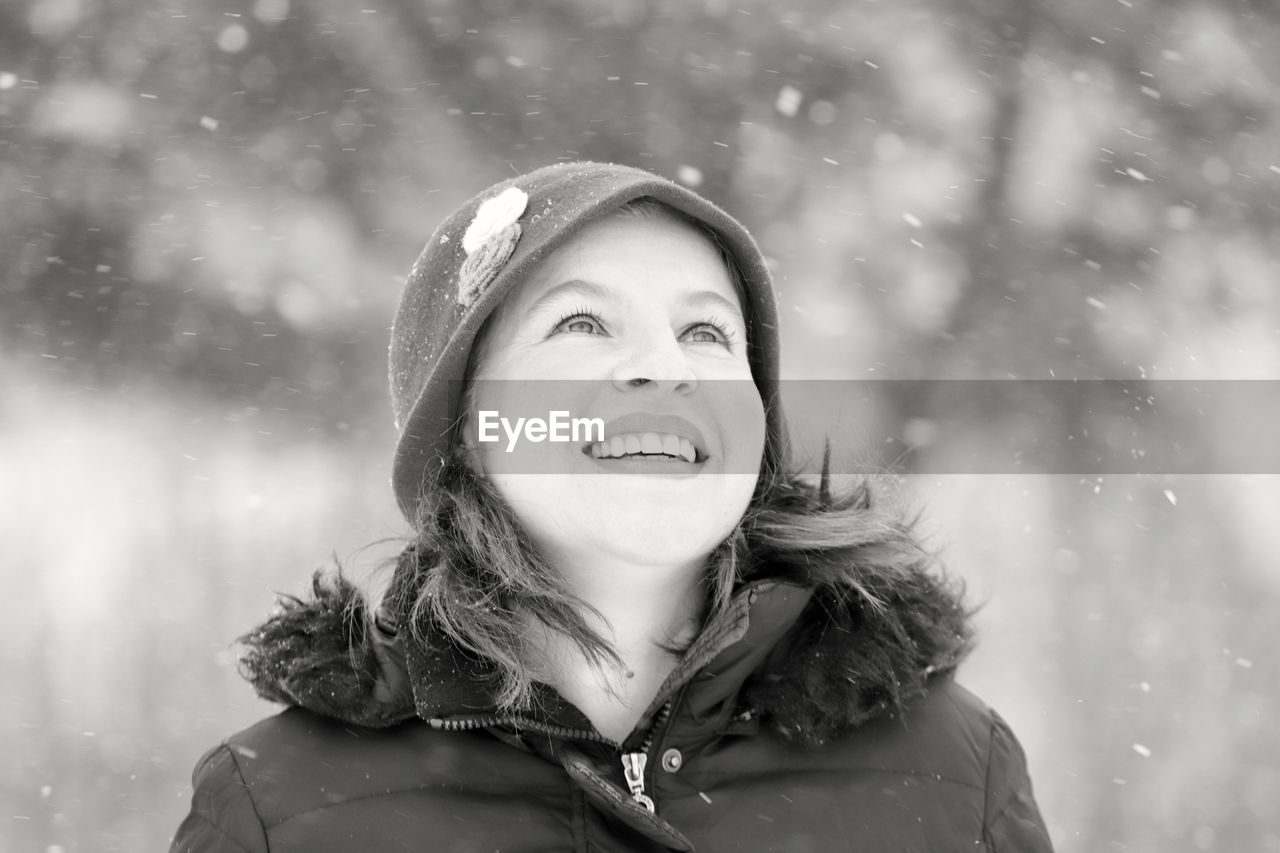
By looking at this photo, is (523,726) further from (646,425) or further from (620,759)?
(646,425)

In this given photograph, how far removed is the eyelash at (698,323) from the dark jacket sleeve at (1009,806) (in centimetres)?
77

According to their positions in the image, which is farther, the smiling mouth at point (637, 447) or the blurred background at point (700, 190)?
the blurred background at point (700, 190)

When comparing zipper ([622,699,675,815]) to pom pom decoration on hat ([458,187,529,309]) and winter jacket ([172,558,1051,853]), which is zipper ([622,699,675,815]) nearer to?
winter jacket ([172,558,1051,853])

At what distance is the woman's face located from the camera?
167 centimetres

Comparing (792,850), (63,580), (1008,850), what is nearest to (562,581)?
(792,850)

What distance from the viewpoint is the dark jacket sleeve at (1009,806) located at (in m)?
1.76

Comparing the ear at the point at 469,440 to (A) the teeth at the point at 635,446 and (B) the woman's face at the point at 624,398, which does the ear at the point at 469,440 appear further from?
(A) the teeth at the point at 635,446

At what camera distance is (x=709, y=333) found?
1.88 meters

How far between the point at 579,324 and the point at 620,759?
0.64m

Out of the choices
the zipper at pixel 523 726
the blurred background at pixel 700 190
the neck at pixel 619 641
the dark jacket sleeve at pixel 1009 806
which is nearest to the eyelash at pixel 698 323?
the neck at pixel 619 641

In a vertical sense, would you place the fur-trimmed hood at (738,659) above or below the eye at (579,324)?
below

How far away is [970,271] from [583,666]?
12.1ft

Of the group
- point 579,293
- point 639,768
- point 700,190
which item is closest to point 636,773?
point 639,768

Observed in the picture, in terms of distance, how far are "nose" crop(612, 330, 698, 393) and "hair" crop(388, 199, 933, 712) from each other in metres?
0.28
